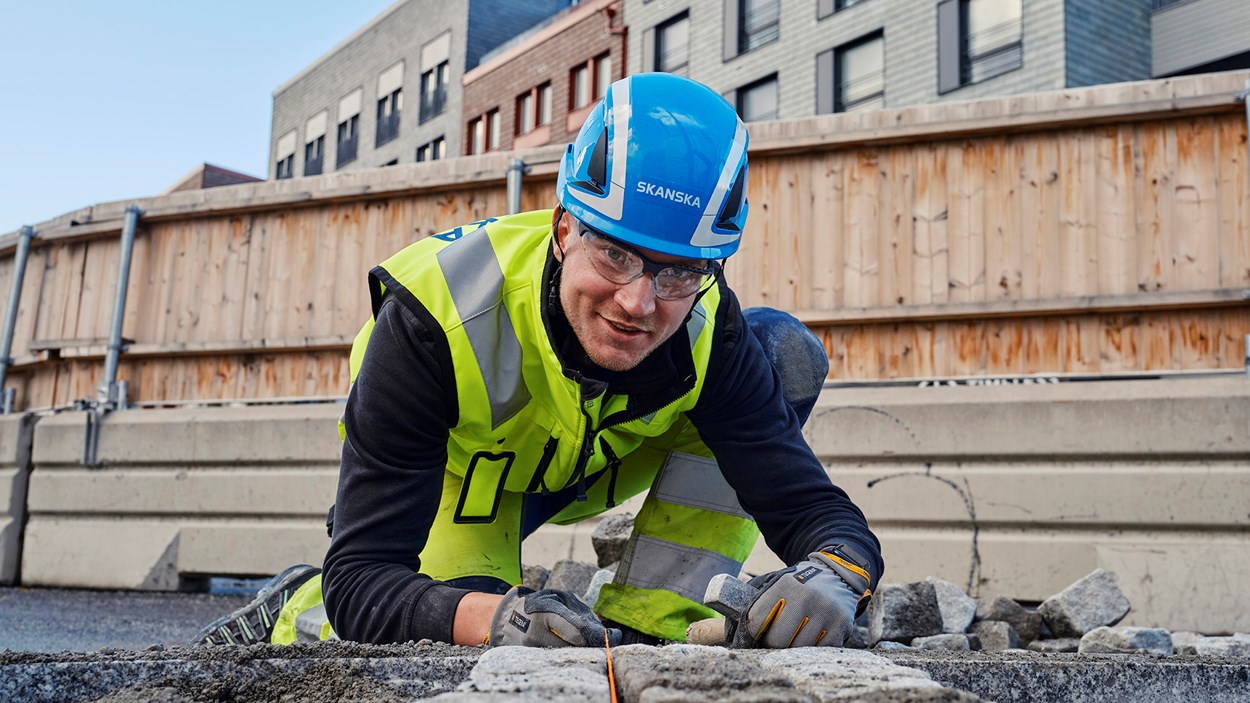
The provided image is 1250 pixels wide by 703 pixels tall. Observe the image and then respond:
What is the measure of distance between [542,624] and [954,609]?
250 cm

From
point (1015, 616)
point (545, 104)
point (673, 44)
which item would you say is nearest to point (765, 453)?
point (1015, 616)

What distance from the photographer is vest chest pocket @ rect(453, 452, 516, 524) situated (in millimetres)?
3158

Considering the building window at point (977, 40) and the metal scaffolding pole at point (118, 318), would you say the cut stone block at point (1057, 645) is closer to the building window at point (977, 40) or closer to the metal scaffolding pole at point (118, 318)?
the metal scaffolding pole at point (118, 318)

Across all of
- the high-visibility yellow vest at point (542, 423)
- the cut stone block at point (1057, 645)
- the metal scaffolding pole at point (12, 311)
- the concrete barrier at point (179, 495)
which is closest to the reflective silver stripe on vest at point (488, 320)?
the high-visibility yellow vest at point (542, 423)

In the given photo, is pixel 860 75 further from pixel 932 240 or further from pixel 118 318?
pixel 118 318

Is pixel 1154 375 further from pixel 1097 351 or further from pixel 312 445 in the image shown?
pixel 312 445

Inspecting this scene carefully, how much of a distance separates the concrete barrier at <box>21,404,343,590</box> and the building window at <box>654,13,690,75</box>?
18806mm

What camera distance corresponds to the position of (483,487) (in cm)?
325

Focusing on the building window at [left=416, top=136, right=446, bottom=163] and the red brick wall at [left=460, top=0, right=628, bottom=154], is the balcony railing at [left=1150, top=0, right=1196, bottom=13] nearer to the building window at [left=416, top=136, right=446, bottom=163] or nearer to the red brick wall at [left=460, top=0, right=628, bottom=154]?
the red brick wall at [left=460, top=0, right=628, bottom=154]

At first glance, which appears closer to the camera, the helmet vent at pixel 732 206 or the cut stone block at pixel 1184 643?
the helmet vent at pixel 732 206

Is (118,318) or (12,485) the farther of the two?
(118,318)

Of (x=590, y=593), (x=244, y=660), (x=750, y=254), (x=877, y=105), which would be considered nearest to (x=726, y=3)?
(x=877, y=105)

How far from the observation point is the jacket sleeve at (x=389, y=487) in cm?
265

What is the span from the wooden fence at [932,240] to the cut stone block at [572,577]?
2.22 m
